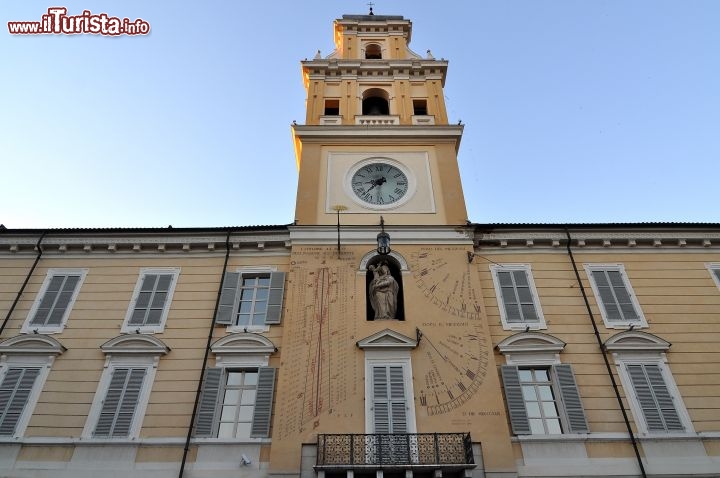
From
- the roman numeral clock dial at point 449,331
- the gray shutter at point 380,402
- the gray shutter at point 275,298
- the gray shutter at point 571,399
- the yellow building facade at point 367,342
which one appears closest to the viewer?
the yellow building facade at point 367,342

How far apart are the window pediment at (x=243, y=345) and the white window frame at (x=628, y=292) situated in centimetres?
1056

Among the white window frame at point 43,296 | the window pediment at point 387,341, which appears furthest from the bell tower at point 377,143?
the white window frame at point 43,296

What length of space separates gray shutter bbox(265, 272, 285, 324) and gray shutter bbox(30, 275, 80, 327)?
666 centimetres

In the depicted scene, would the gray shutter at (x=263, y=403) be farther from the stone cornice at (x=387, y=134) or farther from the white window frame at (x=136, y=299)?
the stone cornice at (x=387, y=134)

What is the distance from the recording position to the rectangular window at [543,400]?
15711 millimetres

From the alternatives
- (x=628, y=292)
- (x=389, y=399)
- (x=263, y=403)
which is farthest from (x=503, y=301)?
(x=263, y=403)

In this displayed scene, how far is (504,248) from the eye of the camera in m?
20.0

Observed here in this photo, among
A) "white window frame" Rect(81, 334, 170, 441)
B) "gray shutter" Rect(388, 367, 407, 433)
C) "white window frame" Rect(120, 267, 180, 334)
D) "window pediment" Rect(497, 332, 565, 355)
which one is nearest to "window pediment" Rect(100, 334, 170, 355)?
"white window frame" Rect(81, 334, 170, 441)

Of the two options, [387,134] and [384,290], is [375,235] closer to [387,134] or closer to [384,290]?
[384,290]

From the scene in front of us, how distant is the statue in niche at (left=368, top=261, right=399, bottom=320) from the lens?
711 inches

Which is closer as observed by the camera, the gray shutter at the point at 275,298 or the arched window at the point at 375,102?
the gray shutter at the point at 275,298

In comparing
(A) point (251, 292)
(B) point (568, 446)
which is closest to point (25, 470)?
(A) point (251, 292)

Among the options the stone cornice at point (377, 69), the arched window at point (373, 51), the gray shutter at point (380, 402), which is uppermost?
the arched window at point (373, 51)

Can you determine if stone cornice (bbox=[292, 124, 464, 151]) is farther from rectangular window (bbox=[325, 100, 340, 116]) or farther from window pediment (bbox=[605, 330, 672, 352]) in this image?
window pediment (bbox=[605, 330, 672, 352])
